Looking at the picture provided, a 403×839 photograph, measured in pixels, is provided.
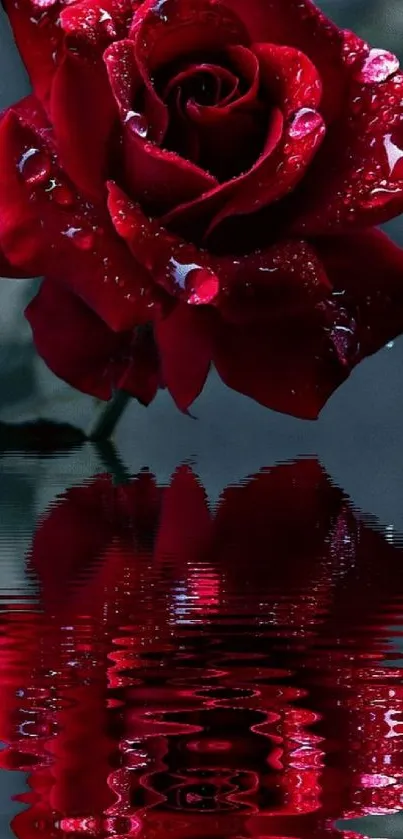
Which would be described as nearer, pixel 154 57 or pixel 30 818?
pixel 30 818

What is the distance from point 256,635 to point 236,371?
110 millimetres

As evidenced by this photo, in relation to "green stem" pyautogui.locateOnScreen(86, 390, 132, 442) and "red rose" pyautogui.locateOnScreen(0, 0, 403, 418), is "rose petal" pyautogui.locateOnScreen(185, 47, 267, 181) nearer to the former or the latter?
"red rose" pyautogui.locateOnScreen(0, 0, 403, 418)

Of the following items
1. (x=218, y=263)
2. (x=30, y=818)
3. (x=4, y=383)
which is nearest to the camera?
(x=30, y=818)

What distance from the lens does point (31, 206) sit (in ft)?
0.64

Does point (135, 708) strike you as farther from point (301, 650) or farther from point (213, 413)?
point (213, 413)

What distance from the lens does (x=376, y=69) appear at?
209mm

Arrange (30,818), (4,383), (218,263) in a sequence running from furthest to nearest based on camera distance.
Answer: (4,383)
(218,263)
(30,818)

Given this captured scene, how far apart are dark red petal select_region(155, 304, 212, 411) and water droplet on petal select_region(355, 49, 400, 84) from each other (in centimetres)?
6

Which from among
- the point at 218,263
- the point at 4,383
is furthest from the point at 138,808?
the point at 4,383

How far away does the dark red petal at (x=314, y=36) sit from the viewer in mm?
208

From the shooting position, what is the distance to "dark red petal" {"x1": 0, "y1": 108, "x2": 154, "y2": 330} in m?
0.19

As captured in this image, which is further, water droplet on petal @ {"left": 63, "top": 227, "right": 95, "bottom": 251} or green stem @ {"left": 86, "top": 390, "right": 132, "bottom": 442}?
green stem @ {"left": 86, "top": 390, "right": 132, "bottom": 442}

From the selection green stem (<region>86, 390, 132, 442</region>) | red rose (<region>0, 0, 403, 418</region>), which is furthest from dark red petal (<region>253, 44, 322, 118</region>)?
green stem (<region>86, 390, 132, 442</region>)

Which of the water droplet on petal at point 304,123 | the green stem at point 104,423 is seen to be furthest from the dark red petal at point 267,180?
the green stem at point 104,423
